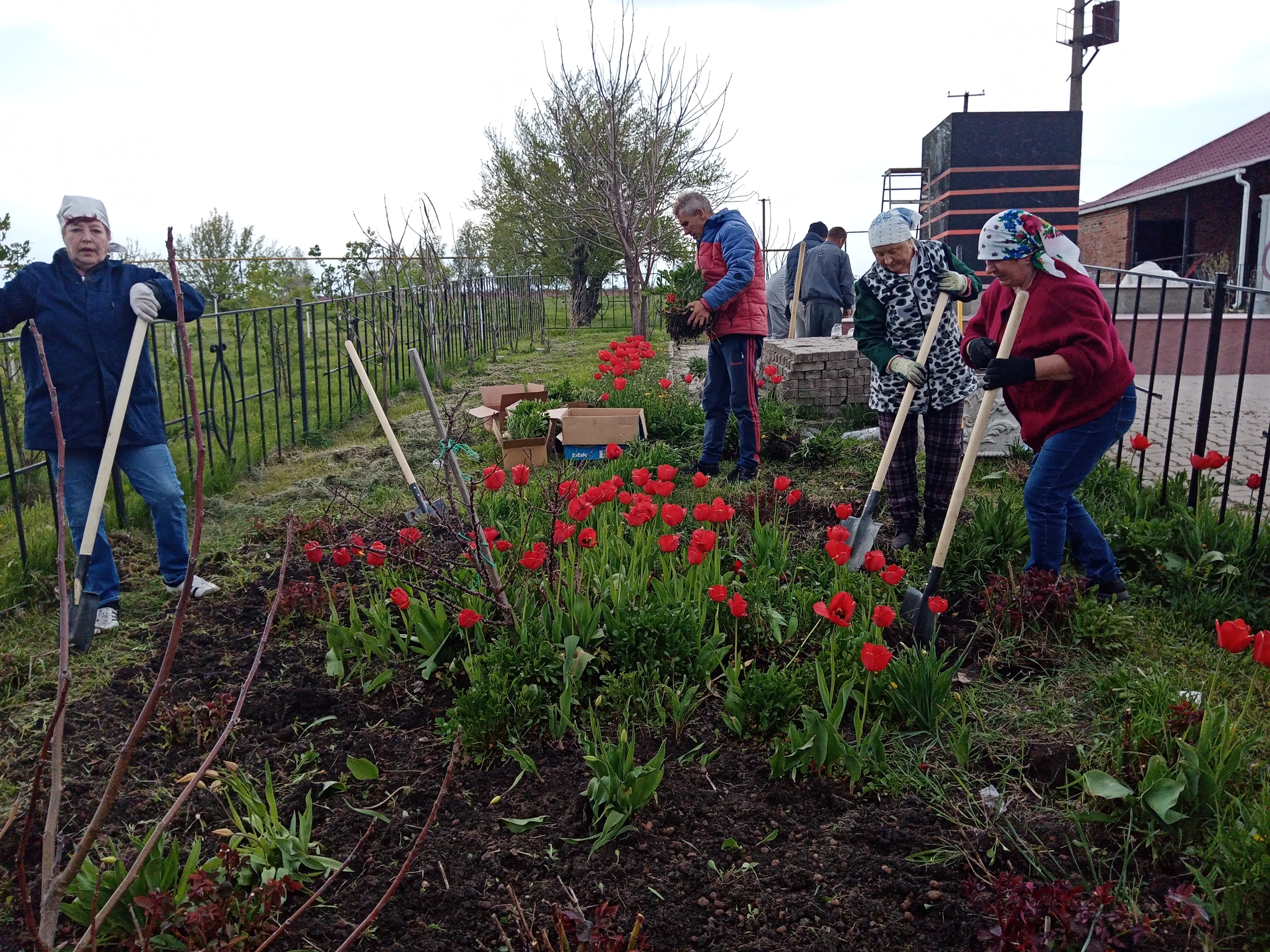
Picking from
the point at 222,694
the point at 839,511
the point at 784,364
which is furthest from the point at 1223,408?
the point at 222,694

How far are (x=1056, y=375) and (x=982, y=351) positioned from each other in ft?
0.96

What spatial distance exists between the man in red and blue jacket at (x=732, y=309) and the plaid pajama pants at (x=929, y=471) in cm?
127

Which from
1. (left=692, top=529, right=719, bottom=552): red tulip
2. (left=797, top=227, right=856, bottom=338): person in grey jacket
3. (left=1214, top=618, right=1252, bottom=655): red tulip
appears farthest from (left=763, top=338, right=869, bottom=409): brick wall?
(left=1214, top=618, right=1252, bottom=655): red tulip

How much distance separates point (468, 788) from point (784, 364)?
18.7 feet

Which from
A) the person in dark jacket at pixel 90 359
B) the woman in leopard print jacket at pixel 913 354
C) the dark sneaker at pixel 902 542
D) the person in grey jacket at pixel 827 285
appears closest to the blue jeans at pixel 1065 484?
the woman in leopard print jacket at pixel 913 354

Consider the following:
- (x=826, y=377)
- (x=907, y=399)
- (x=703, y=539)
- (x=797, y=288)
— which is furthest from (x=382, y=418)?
(x=797, y=288)

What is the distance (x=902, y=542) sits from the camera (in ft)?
14.2

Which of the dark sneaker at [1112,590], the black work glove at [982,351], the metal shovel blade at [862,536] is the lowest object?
the dark sneaker at [1112,590]

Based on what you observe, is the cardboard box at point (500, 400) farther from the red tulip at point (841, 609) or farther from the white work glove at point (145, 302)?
the red tulip at point (841, 609)

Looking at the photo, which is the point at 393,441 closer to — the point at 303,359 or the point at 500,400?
the point at 500,400

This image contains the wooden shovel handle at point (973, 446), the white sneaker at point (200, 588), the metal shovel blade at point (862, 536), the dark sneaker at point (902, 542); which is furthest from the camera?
the dark sneaker at point (902, 542)

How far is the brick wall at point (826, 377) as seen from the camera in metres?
7.39

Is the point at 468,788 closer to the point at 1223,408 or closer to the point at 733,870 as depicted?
the point at 733,870

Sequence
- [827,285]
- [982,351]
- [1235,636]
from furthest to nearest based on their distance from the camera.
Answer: [827,285] → [982,351] → [1235,636]
